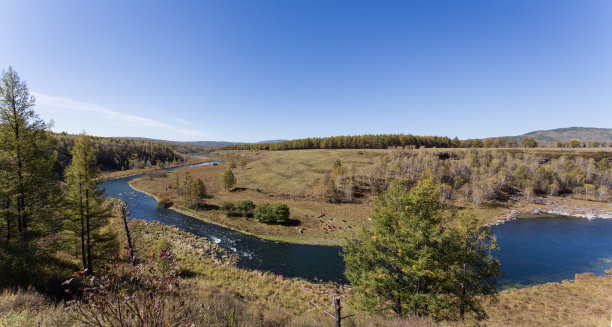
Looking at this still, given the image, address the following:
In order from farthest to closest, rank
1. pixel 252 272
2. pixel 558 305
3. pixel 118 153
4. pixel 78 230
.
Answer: pixel 118 153, pixel 252 272, pixel 558 305, pixel 78 230

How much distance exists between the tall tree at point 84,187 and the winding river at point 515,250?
16096 millimetres

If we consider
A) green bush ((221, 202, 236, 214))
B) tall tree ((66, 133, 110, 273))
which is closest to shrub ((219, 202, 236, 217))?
green bush ((221, 202, 236, 214))

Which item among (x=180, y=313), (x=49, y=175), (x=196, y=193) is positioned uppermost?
(x=49, y=175)

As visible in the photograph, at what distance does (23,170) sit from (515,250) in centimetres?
5759

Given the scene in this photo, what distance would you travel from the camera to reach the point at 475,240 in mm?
16656

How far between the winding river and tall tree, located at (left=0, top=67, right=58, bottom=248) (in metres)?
19.2

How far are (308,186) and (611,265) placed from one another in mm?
56780

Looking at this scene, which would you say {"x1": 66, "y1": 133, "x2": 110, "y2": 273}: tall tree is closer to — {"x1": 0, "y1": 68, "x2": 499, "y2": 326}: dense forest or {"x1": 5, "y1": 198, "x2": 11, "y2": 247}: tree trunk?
{"x1": 0, "y1": 68, "x2": 499, "y2": 326}: dense forest

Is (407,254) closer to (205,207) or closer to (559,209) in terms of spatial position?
(205,207)

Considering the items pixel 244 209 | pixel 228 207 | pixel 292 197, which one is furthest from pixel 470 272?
pixel 292 197

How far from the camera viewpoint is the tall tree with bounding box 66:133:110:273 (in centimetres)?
1619

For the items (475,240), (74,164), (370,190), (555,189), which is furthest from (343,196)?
(555,189)

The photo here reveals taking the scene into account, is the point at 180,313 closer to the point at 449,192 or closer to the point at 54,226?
the point at 54,226

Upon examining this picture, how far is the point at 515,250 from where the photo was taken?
33.3m
